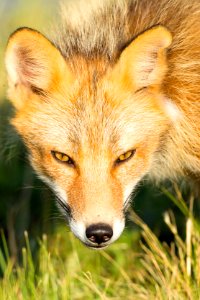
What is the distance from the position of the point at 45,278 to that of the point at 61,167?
86cm

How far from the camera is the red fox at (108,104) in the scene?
15.2ft

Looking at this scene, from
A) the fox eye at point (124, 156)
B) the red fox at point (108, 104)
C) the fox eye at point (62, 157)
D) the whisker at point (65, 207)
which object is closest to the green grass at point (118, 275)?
the whisker at point (65, 207)

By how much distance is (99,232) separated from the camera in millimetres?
4445

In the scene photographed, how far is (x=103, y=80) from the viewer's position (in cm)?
488

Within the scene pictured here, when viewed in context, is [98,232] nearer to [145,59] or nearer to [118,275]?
[145,59]

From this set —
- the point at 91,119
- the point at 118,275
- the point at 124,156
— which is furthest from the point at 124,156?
the point at 118,275

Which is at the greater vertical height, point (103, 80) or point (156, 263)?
point (103, 80)

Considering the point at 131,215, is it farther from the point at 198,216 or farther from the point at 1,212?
the point at 1,212

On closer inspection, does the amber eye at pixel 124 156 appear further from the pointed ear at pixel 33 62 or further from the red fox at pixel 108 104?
the pointed ear at pixel 33 62

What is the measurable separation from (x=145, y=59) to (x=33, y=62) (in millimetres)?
808

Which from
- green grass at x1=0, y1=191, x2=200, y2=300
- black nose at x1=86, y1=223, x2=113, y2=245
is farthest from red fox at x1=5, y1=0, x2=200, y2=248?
green grass at x1=0, y1=191, x2=200, y2=300

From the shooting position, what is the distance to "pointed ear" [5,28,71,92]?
4727 mm

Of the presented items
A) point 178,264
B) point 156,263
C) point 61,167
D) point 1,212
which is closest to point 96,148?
point 61,167

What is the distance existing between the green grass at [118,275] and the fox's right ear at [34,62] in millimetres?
1212
